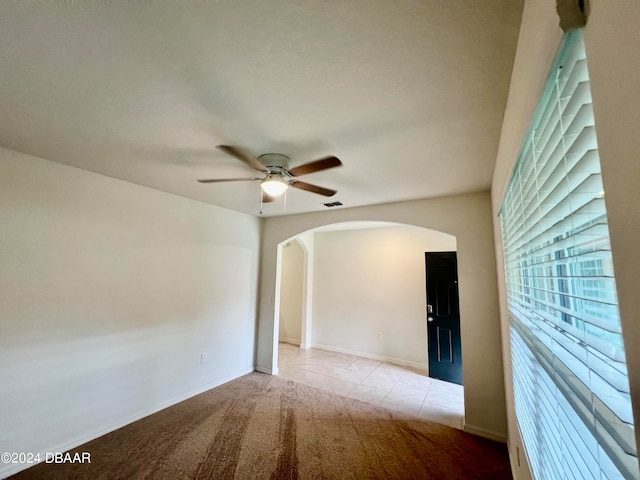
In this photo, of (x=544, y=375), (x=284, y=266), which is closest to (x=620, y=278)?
(x=544, y=375)

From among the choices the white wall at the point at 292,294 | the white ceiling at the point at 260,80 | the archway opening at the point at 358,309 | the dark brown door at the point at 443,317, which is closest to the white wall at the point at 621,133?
the white ceiling at the point at 260,80

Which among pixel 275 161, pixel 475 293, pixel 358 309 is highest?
pixel 275 161

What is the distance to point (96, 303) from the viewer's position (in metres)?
2.53

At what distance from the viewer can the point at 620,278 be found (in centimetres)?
44

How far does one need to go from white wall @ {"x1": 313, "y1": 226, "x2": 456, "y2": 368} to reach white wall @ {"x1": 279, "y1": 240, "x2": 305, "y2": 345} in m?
0.42

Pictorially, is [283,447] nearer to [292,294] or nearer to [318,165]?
[318,165]

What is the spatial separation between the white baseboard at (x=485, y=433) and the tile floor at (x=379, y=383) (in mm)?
105

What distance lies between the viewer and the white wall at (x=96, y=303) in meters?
2.10

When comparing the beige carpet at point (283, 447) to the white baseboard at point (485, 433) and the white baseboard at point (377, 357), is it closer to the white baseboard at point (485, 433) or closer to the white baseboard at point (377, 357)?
the white baseboard at point (485, 433)

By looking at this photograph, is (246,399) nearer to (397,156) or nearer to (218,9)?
(397,156)

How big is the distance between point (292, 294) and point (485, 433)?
4086mm

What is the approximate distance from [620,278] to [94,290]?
3412 millimetres

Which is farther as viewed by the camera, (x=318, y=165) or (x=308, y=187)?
(x=308, y=187)

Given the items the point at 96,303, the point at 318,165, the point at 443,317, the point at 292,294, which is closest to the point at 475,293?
the point at 443,317
